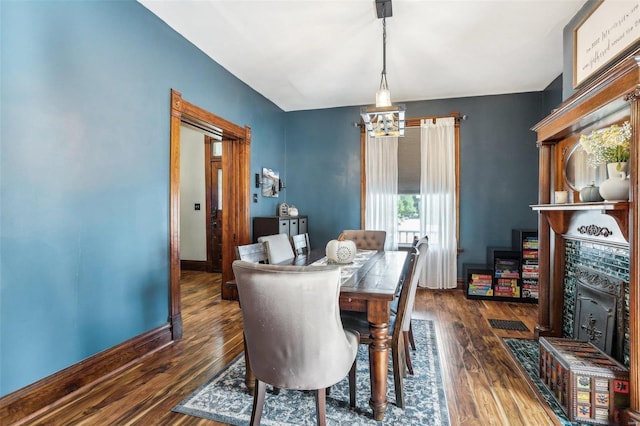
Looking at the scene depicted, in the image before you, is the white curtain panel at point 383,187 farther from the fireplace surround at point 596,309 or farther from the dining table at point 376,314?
the dining table at point 376,314

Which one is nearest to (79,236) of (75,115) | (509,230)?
(75,115)

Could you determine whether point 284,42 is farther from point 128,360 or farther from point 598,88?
point 128,360

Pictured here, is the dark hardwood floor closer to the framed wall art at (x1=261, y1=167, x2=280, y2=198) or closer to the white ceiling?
the framed wall art at (x1=261, y1=167, x2=280, y2=198)

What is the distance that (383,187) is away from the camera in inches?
200

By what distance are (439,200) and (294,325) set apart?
396 centimetres

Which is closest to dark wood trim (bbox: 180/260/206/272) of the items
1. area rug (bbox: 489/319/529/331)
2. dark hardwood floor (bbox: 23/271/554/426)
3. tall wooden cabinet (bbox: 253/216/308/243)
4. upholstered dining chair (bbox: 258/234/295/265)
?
tall wooden cabinet (bbox: 253/216/308/243)

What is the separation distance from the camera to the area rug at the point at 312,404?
1825 mm

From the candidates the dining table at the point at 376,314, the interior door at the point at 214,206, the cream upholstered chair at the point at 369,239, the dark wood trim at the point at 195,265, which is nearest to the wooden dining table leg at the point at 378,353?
the dining table at the point at 376,314

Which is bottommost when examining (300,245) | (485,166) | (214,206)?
(300,245)

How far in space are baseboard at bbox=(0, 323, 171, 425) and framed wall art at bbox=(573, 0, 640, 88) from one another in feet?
13.3

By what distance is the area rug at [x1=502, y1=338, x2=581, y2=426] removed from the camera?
190cm

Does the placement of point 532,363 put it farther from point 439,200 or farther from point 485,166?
point 485,166

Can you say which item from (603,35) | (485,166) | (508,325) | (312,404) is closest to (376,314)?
(312,404)

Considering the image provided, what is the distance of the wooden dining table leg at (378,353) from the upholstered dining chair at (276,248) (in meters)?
1.04
